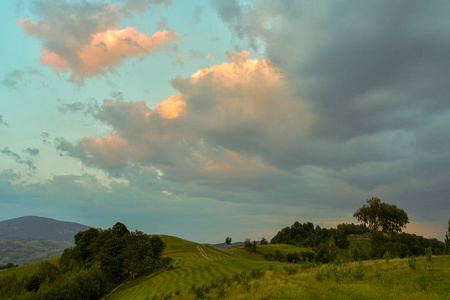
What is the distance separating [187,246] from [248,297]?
138 meters

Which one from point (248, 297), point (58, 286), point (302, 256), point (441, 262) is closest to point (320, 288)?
point (248, 297)

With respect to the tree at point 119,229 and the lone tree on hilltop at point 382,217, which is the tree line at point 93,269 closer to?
the tree at point 119,229

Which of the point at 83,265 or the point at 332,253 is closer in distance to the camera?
the point at 332,253

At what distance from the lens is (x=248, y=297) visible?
22.9m

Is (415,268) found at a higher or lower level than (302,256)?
higher

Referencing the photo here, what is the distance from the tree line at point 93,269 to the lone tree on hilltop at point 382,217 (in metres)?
75.1

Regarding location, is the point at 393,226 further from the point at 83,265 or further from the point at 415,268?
the point at 83,265

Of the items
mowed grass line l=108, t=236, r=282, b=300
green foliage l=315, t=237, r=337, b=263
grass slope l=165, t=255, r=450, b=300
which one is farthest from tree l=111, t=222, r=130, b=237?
grass slope l=165, t=255, r=450, b=300

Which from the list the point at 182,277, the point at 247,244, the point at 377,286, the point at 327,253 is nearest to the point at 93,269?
the point at 182,277

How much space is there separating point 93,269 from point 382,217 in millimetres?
101407

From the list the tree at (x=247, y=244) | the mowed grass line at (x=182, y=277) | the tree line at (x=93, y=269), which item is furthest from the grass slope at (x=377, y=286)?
the tree at (x=247, y=244)

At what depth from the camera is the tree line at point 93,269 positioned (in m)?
80.4

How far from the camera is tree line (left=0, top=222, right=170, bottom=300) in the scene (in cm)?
8044

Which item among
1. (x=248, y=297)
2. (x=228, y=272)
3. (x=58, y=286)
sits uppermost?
(x=248, y=297)
